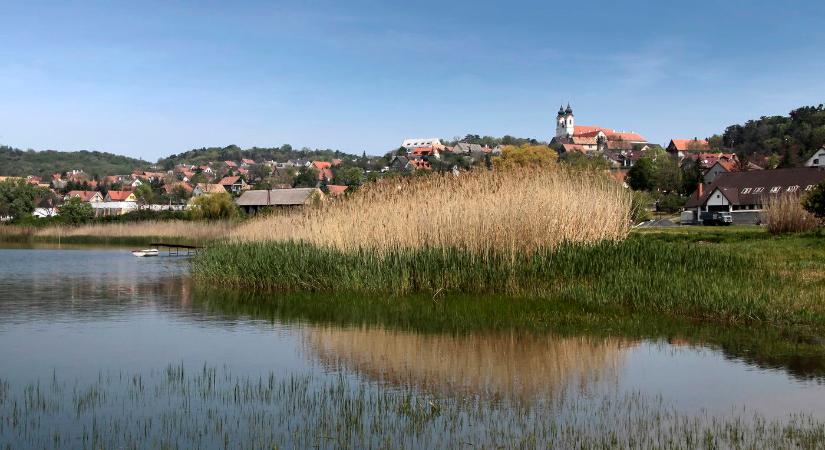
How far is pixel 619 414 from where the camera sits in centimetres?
990

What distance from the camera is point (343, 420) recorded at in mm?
A: 9664

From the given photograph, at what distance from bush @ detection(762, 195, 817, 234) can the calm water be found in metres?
23.5

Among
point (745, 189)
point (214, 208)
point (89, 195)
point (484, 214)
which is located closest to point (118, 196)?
point (89, 195)

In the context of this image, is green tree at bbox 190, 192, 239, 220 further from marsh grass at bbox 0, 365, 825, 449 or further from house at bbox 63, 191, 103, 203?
house at bbox 63, 191, 103, 203

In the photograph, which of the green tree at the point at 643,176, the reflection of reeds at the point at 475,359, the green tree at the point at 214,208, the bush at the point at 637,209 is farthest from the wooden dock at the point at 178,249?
the green tree at the point at 643,176

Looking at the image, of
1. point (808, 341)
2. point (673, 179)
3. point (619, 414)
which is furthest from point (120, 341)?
point (673, 179)

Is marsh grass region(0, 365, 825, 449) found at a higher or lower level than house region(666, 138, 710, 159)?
lower

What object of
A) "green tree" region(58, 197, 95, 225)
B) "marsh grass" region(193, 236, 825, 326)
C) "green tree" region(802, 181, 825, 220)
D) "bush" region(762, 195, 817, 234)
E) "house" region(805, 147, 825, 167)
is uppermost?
"house" region(805, 147, 825, 167)

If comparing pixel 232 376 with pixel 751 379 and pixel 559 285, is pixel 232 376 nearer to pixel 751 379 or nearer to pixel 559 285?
pixel 751 379

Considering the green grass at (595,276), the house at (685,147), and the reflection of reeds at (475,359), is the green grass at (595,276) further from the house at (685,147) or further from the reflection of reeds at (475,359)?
the house at (685,147)

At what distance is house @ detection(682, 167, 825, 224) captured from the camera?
254ft

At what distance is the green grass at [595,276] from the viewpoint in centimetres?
1583

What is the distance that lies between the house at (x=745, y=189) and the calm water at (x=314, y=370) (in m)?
65.7

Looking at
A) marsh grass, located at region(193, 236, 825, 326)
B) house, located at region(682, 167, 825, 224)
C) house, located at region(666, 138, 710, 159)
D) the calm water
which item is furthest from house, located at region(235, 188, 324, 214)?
house, located at region(666, 138, 710, 159)
